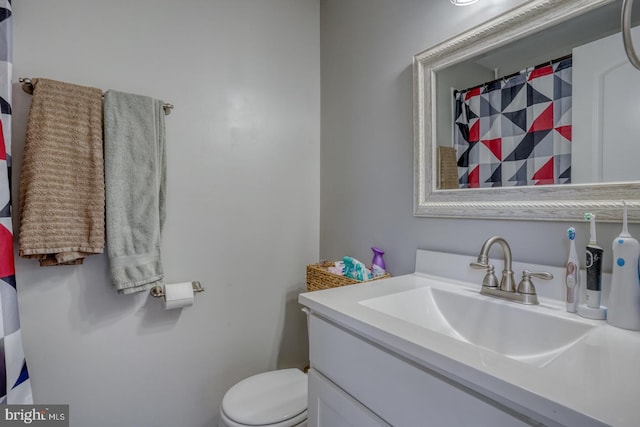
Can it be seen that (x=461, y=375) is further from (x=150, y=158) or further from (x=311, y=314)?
(x=150, y=158)

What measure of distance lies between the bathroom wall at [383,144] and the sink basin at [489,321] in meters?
0.18

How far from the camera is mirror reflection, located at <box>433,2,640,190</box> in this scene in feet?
2.43

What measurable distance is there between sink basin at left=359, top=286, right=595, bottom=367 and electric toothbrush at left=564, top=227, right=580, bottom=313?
6 centimetres

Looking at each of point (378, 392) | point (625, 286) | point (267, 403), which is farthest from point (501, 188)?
point (267, 403)

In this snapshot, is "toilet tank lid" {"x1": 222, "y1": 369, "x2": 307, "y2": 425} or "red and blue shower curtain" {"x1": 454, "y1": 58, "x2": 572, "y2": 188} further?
"toilet tank lid" {"x1": 222, "y1": 369, "x2": 307, "y2": 425}

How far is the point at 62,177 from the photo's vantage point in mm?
Result: 1039

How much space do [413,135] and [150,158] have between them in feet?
3.46

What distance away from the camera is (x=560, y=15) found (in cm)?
81

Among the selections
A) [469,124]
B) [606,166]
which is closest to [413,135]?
[469,124]

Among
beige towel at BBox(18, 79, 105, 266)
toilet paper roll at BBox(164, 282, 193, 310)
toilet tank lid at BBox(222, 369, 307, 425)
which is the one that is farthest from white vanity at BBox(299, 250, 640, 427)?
beige towel at BBox(18, 79, 105, 266)

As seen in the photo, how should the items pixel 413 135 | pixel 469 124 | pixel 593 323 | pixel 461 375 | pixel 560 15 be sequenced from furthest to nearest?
pixel 413 135 < pixel 469 124 < pixel 560 15 < pixel 593 323 < pixel 461 375

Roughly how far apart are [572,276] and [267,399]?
1.09 m

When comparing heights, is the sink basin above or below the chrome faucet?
below

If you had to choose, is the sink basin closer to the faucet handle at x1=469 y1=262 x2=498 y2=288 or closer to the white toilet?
the faucet handle at x1=469 y1=262 x2=498 y2=288
